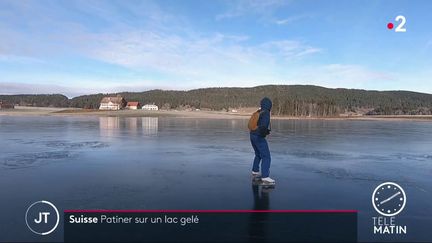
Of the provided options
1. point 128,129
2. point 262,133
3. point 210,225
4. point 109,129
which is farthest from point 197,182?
point 128,129

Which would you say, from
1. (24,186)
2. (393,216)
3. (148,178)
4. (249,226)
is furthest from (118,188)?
(393,216)

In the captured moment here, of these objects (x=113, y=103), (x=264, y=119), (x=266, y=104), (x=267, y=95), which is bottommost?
(x=264, y=119)

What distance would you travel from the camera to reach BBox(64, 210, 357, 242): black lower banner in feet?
14.0

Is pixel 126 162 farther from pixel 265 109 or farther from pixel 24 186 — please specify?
pixel 265 109

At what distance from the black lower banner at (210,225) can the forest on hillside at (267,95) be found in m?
140

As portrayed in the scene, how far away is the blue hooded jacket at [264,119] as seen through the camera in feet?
24.7

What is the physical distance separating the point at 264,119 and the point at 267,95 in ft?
526

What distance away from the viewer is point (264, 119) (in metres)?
7.62

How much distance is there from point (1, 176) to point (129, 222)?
15.5 ft

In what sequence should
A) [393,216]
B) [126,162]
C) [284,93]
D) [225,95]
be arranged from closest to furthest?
1. [393,216]
2. [126,162]
3. [284,93]
4. [225,95]

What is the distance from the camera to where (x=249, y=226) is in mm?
4691

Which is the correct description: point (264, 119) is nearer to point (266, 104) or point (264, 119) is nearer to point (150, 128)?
point (266, 104)

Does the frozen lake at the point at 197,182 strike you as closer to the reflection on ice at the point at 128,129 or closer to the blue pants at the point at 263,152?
the blue pants at the point at 263,152

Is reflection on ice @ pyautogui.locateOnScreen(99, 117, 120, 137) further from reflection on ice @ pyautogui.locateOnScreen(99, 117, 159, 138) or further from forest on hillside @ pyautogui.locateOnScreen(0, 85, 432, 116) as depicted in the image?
forest on hillside @ pyautogui.locateOnScreen(0, 85, 432, 116)
